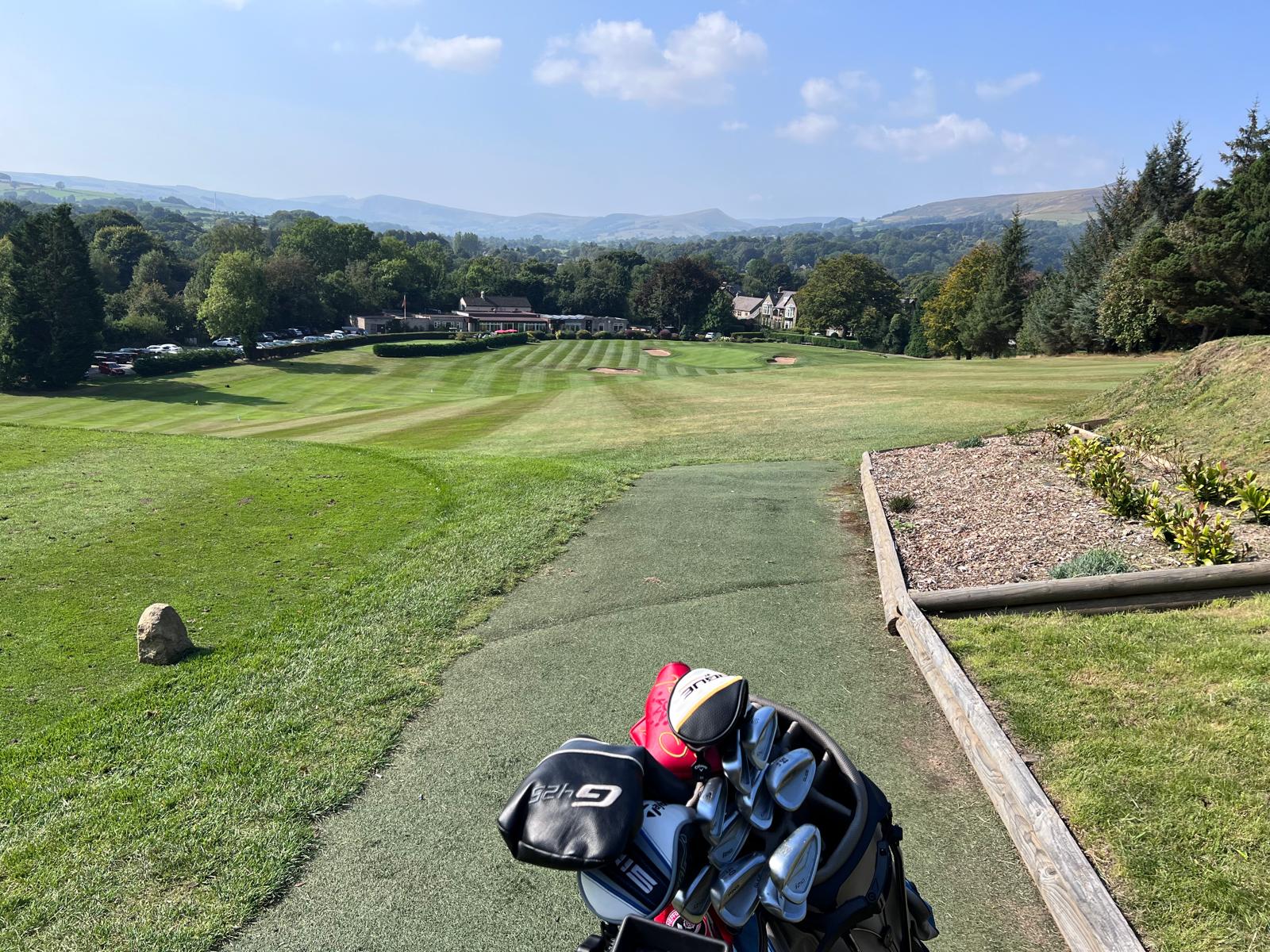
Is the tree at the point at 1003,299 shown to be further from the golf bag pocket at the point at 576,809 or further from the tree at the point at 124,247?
the tree at the point at 124,247

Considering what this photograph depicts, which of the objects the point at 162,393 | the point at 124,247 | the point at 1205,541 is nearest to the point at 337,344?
the point at 162,393

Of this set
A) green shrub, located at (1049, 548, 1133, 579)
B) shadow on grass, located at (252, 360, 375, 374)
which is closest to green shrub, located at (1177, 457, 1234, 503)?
green shrub, located at (1049, 548, 1133, 579)

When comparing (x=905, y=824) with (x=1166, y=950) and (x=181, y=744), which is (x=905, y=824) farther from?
(x=181, y=744)

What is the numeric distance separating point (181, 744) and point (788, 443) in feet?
52.8

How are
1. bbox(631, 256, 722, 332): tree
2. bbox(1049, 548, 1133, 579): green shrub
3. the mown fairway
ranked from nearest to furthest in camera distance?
the mown fairway, bbox(1049, 548, 1133, 579): green shrub, bbox(631, 256, 722, 332): tree

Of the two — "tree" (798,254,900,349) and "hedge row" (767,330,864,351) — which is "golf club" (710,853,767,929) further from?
"tree" (798,254,900,349)

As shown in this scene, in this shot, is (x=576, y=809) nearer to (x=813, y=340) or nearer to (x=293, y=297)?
(x=813, y=340)

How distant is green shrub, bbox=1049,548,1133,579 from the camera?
25.0 feet

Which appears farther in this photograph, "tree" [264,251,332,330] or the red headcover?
"tree" [264,251,332,330]

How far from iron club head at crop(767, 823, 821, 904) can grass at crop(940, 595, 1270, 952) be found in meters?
2.96

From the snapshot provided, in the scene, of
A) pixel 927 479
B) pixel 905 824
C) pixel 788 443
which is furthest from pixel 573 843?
pixel 788 443

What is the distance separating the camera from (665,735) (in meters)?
2.03

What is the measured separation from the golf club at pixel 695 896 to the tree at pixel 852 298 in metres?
98.7

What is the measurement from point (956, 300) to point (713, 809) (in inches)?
3149
